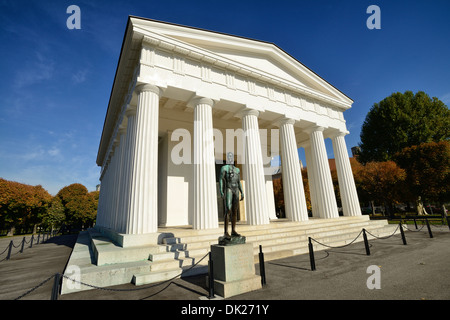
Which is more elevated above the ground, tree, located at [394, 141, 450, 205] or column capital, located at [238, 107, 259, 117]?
column capital, located at [238, 107, 259, 117]

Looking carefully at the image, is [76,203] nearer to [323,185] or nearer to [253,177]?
[253,177]

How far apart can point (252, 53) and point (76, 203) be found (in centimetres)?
5101

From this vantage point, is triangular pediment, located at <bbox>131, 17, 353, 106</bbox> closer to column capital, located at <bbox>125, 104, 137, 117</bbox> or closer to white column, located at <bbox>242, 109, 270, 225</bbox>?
white column, located at <bbox>242, 109, 270, 225</bbox>

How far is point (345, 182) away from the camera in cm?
1764

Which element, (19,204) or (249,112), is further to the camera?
(19,204)

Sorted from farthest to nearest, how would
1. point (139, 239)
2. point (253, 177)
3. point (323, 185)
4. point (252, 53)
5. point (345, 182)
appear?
point (345, 182), point (323, 185), point (252, 53), point (253, 177), point (139, 239)

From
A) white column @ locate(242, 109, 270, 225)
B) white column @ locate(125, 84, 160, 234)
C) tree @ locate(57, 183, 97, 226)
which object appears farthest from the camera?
tree @ locate(57, 183, 97, 226)

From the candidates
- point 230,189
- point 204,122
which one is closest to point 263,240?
point 230,189

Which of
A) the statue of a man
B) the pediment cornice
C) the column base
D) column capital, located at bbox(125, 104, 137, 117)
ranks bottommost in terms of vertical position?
the column base

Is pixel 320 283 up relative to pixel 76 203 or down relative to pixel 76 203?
down

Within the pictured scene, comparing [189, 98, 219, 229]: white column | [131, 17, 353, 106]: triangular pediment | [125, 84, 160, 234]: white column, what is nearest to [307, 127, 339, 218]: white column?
[131, 17, 353, 106]: triangular pediment

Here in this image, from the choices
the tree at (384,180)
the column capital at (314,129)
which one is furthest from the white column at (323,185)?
the tree at (384,180)

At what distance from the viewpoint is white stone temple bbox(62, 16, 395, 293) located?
8305mm

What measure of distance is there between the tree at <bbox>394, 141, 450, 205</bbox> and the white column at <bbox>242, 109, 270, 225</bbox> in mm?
28593
